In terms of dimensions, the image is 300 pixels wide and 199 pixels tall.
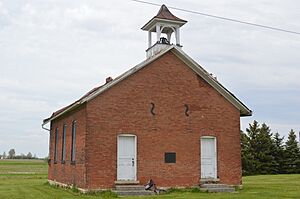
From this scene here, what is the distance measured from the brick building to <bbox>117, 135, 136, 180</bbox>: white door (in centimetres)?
5

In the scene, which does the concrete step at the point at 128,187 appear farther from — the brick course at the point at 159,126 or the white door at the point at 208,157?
the white door at the point at 208,157

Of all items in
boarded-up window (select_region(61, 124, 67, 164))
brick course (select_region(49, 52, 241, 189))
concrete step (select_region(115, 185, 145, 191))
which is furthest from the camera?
boarded-up window (select_region(61, 124, 67, 164))

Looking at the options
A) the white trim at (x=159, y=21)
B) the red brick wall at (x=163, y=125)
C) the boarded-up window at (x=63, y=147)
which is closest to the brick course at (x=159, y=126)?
the red brick wall at (x=163, y=125)

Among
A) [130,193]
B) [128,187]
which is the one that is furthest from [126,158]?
[130,193]

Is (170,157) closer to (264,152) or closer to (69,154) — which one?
(69,154)

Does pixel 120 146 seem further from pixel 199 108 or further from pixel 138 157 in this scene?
pixel 199 108

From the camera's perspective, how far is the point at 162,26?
81.1 ft

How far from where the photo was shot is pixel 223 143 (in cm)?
2438

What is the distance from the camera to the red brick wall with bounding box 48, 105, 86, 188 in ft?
72.5

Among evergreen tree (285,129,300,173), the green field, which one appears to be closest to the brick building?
the green field

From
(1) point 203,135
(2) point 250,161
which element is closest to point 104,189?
(1) point 203,135

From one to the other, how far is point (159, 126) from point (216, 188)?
4048mm

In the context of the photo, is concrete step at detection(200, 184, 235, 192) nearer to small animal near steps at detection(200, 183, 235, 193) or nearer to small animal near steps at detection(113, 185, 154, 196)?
small animal near steps at detection(200, 183, 235, 193)

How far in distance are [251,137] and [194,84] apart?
96.7ft
